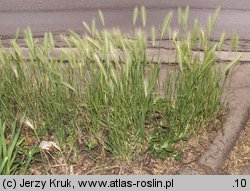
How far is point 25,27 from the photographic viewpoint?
4.27 meters

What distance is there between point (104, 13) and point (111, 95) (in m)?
2.34

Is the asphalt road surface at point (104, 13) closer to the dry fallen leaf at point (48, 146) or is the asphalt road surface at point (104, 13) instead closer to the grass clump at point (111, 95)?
the grass clump at point (111, 95)

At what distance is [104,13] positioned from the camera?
4453 millimetres

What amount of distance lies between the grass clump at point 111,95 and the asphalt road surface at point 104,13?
5.44ft

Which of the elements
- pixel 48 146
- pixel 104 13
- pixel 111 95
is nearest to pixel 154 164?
pixel 111 95

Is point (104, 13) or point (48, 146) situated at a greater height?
point (104, 13)

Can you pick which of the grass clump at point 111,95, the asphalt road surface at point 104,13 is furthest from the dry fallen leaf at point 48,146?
the asphalt road surface at point 104,13

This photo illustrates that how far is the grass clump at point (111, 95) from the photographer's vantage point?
2309 mm

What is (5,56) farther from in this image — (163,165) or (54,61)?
(163,165)

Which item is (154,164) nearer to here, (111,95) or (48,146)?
(111,95)

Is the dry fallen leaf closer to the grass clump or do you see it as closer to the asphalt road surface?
the grass clump

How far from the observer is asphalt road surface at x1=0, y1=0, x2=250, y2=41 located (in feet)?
13.8

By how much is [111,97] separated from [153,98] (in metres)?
0.32

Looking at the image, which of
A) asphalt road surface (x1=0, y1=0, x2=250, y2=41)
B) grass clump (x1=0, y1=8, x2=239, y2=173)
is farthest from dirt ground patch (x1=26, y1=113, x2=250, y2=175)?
asphalt road surface (x1=0, y1=0, x2=250, y2=41)
